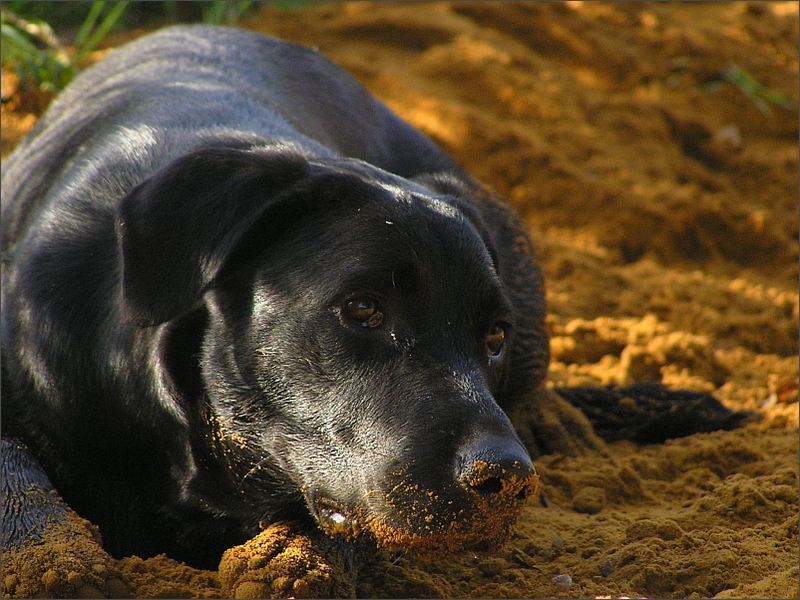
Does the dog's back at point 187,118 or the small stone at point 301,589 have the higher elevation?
the dog's back at point 187,118

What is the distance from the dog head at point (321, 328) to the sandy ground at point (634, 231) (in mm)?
478

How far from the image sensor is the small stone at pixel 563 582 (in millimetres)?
3359

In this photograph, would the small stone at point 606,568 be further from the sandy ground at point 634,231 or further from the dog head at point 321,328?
the dog head at point 321,328

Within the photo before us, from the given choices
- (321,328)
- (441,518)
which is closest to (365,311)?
(321,328)

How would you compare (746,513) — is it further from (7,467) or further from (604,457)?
(7,467)

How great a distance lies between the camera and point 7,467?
3488 mm

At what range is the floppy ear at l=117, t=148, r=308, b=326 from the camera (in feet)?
10.3

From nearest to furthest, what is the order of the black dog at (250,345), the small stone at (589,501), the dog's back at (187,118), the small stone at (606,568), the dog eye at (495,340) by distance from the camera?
the black dog at (250,345)
the dog eye at (495,340)
the small stone at (606,568)
the dog's back at (187,118)
the small stone at (589,501)

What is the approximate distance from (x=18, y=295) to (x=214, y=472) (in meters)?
0.80

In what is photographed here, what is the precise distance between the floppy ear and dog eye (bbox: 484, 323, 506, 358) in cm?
68

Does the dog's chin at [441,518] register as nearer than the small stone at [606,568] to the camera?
Yes

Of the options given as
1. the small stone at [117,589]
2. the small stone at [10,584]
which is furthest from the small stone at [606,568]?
the small stone at [10,584]

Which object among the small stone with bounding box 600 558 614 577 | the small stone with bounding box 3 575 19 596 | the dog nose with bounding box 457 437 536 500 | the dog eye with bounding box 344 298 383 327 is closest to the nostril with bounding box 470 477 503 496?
the dog nose with bounding box 457 437 536 500

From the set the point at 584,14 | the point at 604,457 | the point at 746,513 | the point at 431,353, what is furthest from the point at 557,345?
the point at 584,14
